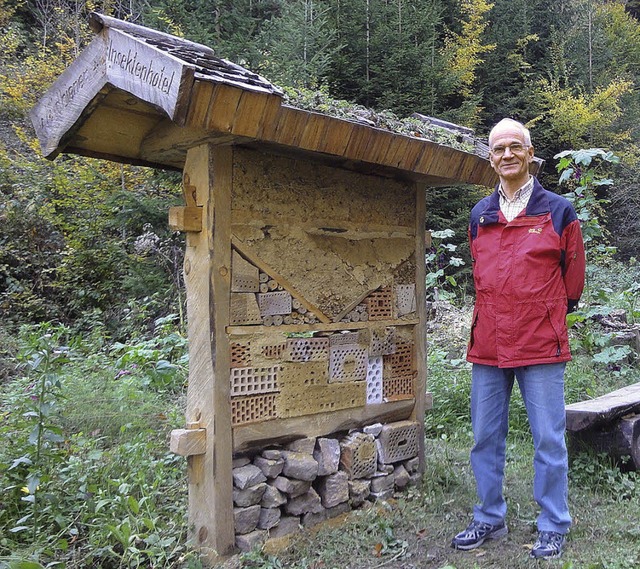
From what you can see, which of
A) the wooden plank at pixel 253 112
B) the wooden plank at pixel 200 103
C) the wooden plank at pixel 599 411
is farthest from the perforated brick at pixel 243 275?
the wooden plank at pixel 599 411

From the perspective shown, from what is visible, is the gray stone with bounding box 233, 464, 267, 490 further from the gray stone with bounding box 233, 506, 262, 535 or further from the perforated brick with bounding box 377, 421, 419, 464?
the perforated brick with bounding box 377, 421, 419, 464

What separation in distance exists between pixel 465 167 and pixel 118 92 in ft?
6.75

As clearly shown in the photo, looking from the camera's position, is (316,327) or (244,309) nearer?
(244,309)

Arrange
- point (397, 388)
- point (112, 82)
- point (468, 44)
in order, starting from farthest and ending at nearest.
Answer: point (468, 44) < point (397, 388) < point (112, 82)

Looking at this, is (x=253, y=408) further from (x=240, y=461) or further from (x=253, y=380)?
(x=240, y=461)

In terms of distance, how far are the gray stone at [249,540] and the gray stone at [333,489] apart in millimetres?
472

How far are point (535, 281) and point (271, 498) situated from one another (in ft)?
5.82

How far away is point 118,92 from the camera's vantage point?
9.02 feet

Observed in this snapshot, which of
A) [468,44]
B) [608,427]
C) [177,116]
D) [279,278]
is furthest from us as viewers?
[468,44]

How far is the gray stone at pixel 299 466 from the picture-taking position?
10.2ft

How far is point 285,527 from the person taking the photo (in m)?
3.10

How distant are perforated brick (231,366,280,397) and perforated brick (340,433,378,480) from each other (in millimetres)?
655

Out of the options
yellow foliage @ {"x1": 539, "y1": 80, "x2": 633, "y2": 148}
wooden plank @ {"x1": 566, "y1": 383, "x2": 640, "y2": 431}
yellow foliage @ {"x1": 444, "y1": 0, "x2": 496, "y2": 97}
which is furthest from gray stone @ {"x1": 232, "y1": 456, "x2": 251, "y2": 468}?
yellow foliage @ {"x1": 539, "y1": 80, "x2": 633, "y2": 148}

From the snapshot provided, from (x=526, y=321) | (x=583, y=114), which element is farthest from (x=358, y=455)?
(x=583, y=114)
